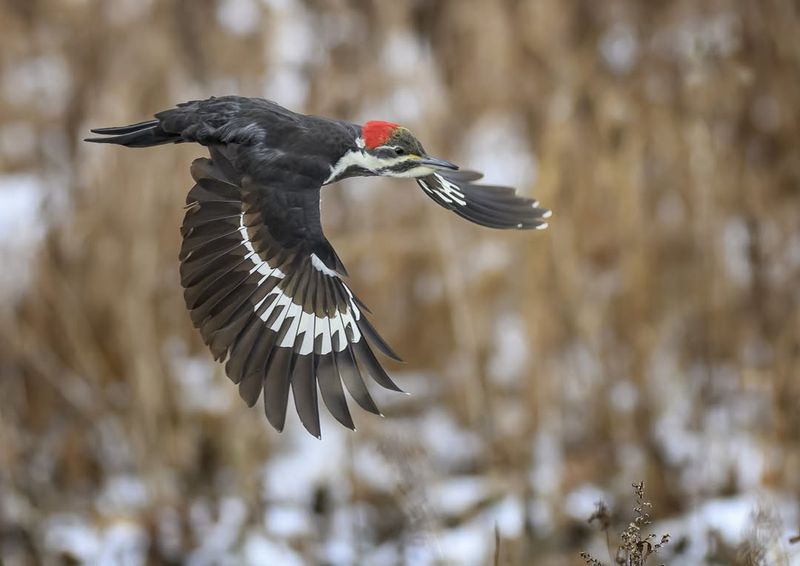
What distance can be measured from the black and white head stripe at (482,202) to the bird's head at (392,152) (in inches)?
14.7

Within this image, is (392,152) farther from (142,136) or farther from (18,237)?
(18,237)

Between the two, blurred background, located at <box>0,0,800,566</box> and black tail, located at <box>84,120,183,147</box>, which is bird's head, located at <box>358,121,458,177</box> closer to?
black tail, located at <box>84,120,183,147</box>

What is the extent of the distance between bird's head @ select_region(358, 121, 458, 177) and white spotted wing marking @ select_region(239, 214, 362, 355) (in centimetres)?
25

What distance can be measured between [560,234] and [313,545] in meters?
1.65

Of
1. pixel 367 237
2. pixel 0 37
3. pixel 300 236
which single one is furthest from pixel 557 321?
pixel 0 37

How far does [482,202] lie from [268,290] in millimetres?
791

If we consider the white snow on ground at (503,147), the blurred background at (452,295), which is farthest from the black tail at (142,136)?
the white snow on ground at (503,147)

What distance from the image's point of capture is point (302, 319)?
2.46 m

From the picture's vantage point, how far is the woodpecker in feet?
7.73

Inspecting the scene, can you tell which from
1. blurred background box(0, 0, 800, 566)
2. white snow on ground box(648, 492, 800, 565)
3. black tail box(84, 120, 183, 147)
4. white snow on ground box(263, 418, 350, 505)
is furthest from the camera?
white snow on ground box(263, 418, 350, 505)

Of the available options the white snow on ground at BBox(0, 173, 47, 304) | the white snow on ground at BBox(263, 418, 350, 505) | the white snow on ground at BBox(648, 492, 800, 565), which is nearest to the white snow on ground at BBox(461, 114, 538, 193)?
the white snow on ground at BBox(263, 418, 350, 505)

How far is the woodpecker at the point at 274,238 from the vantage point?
2357 millimetres

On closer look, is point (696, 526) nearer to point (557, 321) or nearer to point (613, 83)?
point (557, 321)

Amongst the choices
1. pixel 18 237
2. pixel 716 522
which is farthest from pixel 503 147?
pixel 18 237
